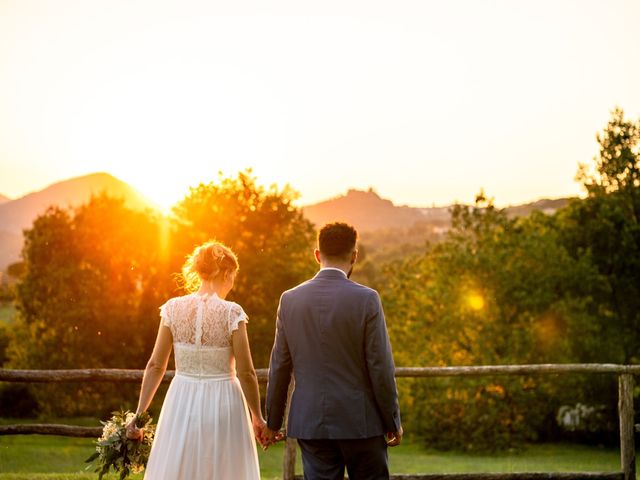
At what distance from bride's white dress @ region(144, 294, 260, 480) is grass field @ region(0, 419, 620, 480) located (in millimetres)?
11882

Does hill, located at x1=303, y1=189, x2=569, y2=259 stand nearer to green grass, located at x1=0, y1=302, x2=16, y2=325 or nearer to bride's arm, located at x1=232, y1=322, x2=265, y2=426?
green grass, located at x1=0, y1=302, x2=16, y2=325

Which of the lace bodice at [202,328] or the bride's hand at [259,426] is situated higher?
the lace bodice at [202,328]

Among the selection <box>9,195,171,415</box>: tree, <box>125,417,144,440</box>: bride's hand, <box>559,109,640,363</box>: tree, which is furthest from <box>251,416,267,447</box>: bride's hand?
<box>559,109,640,363</box>: tree

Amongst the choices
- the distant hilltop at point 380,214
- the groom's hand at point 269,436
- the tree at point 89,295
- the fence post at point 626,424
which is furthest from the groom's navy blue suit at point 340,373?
the distant hilltop at point 380,214

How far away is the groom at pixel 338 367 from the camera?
4289 mm

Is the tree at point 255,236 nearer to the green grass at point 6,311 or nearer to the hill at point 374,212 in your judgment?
the green grass at point 6,311

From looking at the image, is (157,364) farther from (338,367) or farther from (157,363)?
(338,367)

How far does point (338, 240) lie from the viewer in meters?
4.41

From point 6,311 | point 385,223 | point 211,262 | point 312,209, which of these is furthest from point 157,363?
point 385,223

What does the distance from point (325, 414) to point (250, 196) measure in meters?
26.2

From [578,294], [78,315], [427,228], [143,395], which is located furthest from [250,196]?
[427,228]

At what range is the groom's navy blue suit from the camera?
4289 millimetres

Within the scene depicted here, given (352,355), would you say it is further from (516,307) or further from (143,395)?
(516,307)

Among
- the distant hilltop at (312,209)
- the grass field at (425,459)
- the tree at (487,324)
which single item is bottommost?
the grass field at (425,459)
